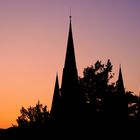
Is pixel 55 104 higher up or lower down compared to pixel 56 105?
higher up

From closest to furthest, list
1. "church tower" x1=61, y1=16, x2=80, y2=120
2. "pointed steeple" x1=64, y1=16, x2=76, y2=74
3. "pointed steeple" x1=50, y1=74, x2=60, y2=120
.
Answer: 1. "church tower" x1=61, y1=16, x2=80, y2=120
2. "pointed steeple" x1=64, y1=16, x2=76, y2=74
3. "pointed steeple" x1=50, y1=74, x2=60, y2=120

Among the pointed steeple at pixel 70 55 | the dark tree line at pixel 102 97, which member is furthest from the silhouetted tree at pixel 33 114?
the pointed steeple at pixel 70 55

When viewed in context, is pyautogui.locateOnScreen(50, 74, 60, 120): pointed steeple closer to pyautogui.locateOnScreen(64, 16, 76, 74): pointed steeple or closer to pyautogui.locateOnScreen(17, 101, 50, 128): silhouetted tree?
pyautogui.locateOnScreen(64, 16, 76, 74): pointed steeple

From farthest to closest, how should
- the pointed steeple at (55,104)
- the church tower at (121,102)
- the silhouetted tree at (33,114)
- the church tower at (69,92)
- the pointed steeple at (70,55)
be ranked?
the silhouetted tree at (33,114)
the church tower at (121,102)
the pointed steeple at (55,104)
the pointed steeple at (70,55)
the church tower at (69,92)

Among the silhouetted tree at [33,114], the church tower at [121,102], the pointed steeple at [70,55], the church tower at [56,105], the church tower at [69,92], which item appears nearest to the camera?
the church tower at [69,92]

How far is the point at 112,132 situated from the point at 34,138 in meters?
9.32

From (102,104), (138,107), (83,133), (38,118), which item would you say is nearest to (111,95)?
(102,104)

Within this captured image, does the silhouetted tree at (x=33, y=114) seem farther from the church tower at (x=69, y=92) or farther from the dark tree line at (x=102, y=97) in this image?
the church tower at (x=69, y=92)

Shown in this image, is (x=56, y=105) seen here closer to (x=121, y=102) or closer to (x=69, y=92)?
(x=69, y=92)

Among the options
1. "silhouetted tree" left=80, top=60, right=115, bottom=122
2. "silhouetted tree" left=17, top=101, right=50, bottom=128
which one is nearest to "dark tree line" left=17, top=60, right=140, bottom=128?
"silhouetted tree" left=80, top=60, right=115, bottom=122

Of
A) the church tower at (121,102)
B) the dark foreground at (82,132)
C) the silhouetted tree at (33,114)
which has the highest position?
the silhouetted tree at (33,114)

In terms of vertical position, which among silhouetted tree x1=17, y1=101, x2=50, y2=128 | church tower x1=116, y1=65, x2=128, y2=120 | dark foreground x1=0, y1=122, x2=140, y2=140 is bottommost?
dark foreground x1=0, y1=122, x2=140, y2=140

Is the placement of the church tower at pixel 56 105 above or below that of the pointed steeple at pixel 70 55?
below

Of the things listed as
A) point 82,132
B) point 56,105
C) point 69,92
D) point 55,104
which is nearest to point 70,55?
point 69,92
